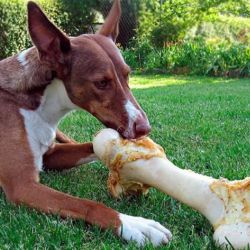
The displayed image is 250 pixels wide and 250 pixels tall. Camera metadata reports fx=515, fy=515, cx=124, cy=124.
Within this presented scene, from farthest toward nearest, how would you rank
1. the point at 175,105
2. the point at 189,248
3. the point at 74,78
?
the point at 175,105 < the point at 74,78 < the point at 189,248

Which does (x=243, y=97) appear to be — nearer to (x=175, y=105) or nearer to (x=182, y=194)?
(x=175, y=105)

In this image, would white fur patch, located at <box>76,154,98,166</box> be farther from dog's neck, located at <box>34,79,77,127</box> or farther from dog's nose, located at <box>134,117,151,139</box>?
dog's nose, located at <box>134,117,151,139</box>

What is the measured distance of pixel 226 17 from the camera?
661 inches

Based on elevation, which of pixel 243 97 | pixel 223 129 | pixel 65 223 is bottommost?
pixel 243 97

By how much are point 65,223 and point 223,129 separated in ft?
9.08

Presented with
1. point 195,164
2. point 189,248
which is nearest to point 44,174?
point 195,164

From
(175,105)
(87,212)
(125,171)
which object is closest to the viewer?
(87,212)

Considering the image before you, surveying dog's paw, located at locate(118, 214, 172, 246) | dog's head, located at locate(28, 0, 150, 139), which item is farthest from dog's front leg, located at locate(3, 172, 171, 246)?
dog's head, located at locate(28, 0, 150, 139)

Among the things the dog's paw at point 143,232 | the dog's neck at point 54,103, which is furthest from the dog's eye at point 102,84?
the dog's paw at point 143,232

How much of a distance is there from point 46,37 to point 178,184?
45.8 inches

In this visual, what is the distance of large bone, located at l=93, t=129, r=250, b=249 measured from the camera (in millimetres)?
2123

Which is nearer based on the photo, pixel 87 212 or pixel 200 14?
pixel 87 212

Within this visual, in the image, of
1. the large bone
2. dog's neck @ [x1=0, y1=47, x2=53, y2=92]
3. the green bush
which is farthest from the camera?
the green bush

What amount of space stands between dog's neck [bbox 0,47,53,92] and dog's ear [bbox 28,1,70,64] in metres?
0.08
